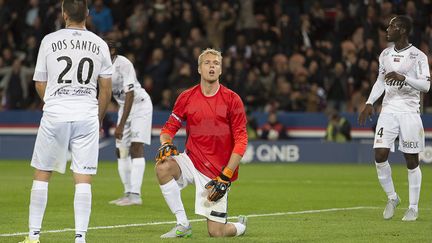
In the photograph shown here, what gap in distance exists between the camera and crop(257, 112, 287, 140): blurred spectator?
90.0 feet

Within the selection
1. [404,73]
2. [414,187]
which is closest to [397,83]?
[404,73]

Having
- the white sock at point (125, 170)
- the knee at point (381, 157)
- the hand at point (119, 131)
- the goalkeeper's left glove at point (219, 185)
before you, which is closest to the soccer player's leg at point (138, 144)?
the white sock at point (125, 170)

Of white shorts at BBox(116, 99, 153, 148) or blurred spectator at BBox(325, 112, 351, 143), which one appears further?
blurred spectator at BBox(325, 112, 351, 143)

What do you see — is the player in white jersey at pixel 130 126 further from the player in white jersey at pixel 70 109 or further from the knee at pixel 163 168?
the player in white jersey at pixel 70 109

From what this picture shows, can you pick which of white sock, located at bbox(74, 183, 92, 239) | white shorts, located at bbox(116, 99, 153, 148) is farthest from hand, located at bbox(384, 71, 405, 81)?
white sock, located at bbox(74, 183, 92, 239)

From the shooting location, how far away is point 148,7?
3069cm

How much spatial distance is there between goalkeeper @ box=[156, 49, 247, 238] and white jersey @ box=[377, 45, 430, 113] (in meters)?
3.25

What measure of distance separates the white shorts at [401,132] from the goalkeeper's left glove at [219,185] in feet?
11.7

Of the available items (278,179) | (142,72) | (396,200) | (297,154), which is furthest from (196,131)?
(142,72)

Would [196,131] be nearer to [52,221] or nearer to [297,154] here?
[52,221]

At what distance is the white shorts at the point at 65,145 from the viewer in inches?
387

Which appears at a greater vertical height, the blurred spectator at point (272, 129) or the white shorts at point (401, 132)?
the white shorts at point (401, 132)

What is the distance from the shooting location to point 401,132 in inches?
542

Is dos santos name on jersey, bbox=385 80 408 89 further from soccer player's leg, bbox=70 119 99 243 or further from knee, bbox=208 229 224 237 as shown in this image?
soccer player's leg, bbox=70 119 99 243
